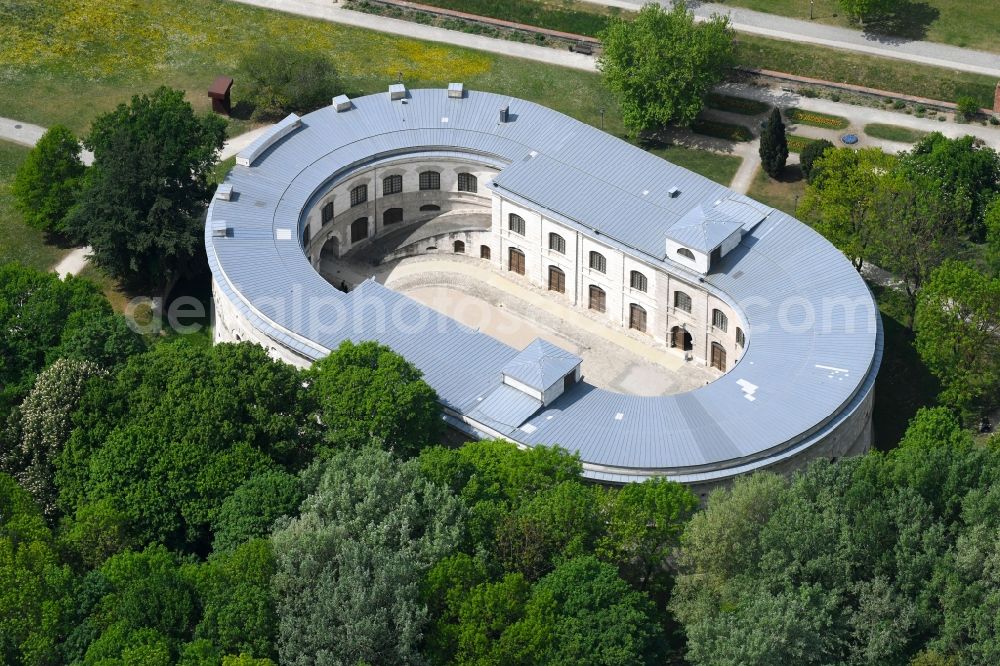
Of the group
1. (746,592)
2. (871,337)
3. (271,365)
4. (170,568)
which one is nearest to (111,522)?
(170,568)

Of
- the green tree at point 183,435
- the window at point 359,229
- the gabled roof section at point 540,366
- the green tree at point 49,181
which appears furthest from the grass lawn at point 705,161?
the green tree at point 183,435

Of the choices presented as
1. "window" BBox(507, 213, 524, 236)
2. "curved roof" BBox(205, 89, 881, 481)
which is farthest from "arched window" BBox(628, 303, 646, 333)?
"window" BBox(507, 213, 524, 236)

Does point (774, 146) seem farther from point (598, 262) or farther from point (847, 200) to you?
point (598, 262)

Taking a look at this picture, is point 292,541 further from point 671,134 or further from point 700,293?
point 671,134

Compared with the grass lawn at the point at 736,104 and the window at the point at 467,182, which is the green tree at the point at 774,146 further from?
the window at the point at 467,182

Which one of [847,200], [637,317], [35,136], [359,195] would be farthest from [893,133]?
[35,136]

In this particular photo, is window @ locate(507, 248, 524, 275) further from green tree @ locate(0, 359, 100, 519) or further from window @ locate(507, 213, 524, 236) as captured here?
green tree @ locate(0, 359, 100, 519)
